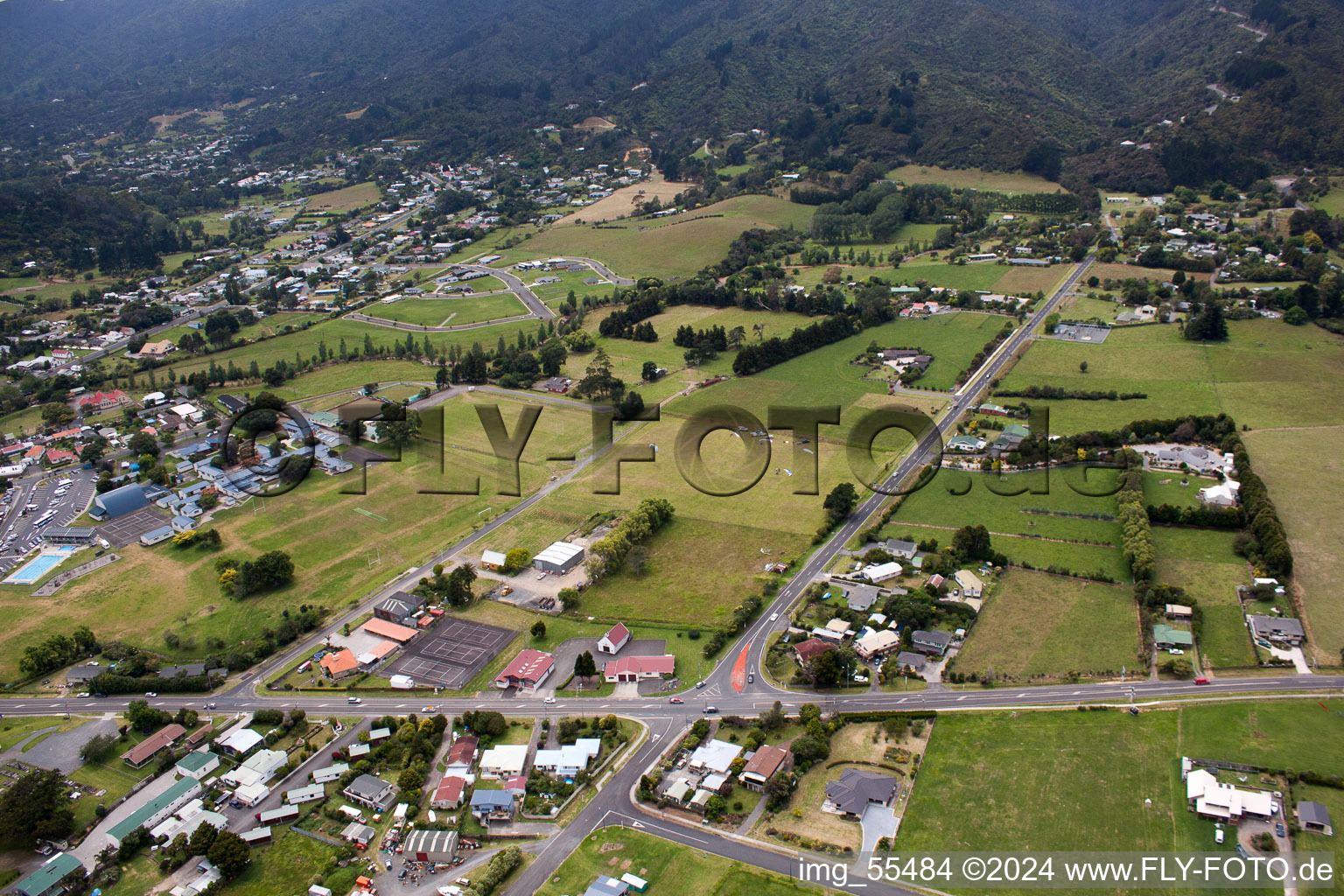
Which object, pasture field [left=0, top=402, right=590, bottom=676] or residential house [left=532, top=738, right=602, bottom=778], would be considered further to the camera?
pasture field [left=0, top=402, right=590, bottom=676]

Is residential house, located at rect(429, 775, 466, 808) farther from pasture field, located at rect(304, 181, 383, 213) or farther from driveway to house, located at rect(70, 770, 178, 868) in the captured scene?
pasture field, located at rect(304, 181, 383, 213)

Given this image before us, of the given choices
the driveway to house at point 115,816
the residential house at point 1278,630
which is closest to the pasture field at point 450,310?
the driveway to house at point 115,816

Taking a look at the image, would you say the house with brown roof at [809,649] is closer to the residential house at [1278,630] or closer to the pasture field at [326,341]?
the residential house at [1278,630]

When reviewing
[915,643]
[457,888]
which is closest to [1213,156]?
[915,643]

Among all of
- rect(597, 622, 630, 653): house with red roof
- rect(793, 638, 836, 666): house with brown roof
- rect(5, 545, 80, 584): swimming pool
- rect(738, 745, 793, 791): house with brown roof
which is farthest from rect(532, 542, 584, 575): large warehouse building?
rect(5, 545, 80, 584): swimming pool

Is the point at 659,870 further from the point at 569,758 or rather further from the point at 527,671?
the point at 527,671

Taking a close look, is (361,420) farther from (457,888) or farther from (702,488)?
(457,888)

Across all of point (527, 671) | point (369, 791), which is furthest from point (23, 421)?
point (369, 791)
